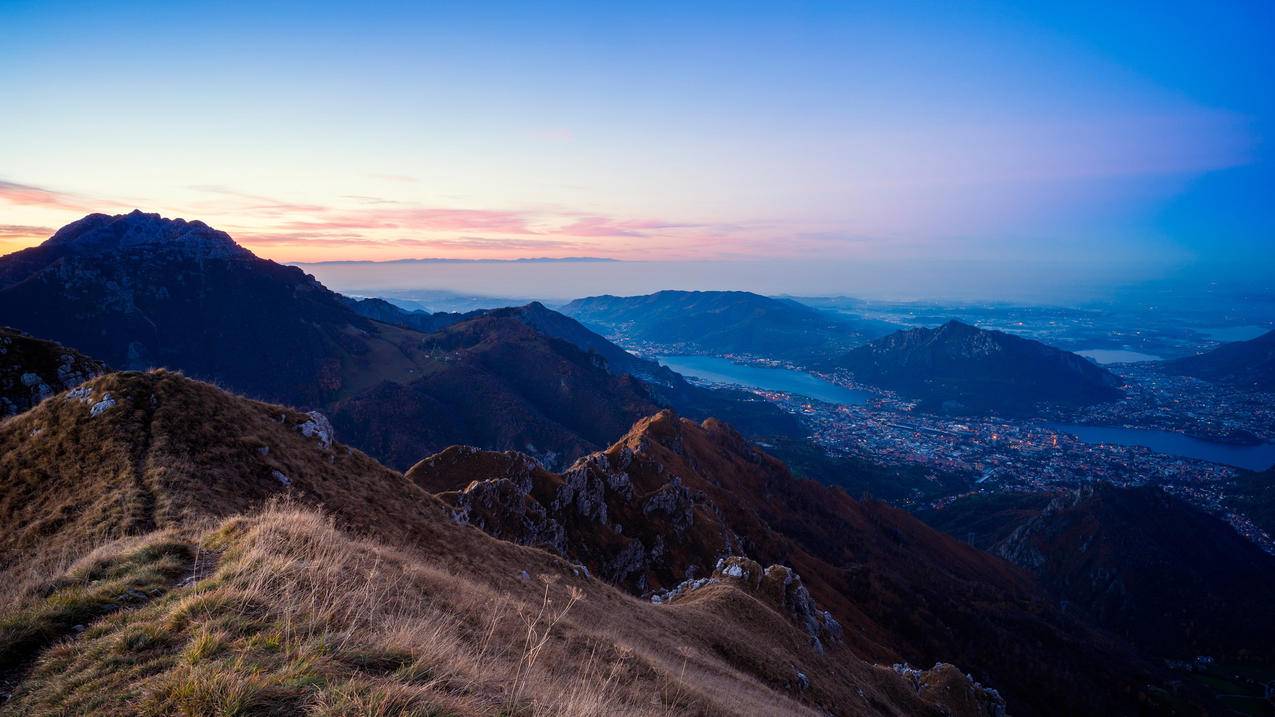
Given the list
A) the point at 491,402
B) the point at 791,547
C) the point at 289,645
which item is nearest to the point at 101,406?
the point at 289,645

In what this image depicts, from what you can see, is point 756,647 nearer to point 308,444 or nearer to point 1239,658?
point 308,444

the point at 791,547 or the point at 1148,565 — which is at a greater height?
the point at 791,547

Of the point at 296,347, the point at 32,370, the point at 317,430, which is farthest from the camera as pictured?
the point at 296,347

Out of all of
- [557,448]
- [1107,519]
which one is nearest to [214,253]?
[557,448]

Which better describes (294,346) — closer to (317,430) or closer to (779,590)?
(317,430)

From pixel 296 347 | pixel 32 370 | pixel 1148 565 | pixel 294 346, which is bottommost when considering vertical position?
pixel 1148 565

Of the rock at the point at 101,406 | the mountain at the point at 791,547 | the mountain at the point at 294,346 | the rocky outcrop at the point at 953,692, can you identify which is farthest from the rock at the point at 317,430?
the mountain at the point at 294,346

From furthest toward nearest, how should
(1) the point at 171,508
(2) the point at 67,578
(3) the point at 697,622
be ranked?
(3) the point at 697,622, (1) the point at 171,508, (2) the point at 67,578
